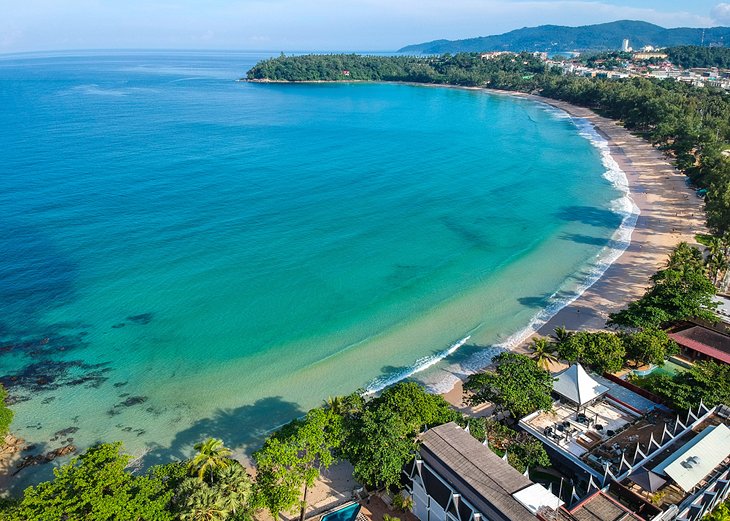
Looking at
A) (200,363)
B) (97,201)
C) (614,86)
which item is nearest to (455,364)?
(200,363)

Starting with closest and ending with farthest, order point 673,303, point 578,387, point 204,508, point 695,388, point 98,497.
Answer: point 204,508 → point 98,497 → point 695,388 → point 578,387 → point 673,303

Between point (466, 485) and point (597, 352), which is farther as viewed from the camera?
point (597, 352)

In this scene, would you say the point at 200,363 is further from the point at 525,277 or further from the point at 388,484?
the point at 525,277

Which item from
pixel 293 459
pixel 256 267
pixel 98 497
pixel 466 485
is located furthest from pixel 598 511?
pixel 256 267

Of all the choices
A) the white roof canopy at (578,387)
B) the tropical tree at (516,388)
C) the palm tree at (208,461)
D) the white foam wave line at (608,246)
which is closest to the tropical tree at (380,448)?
the palm tree at (208,461)

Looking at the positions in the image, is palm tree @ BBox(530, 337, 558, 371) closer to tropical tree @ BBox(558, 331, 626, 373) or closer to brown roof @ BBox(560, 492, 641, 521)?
tropical tree @ BBox(558, 331, 626, 373)

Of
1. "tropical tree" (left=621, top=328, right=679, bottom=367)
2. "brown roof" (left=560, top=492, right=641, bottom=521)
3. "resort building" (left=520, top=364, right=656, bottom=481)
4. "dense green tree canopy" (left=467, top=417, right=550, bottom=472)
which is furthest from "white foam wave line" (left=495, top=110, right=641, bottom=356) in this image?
"brown roof" (left=560, top=492, right=641, bottom=521)

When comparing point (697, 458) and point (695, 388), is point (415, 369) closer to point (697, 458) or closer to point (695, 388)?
point (695, 388)

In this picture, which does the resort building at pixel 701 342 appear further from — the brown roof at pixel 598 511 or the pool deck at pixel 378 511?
the pool deck at pixel 378 511
